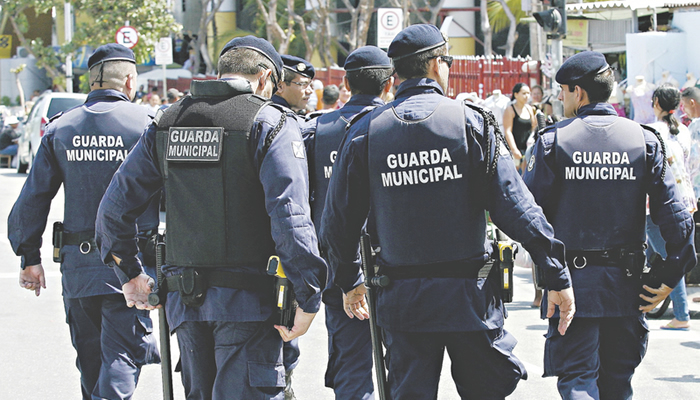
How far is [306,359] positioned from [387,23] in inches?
395

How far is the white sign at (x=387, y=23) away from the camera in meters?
15.8

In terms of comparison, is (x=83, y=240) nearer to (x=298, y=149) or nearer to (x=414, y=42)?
(x=298, y=149)

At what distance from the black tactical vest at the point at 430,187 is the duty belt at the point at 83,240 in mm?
1806

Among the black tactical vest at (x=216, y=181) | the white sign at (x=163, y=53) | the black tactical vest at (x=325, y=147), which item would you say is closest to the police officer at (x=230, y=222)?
the black tactical vest at (x=216, y=181)

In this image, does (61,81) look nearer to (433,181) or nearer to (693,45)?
(693,45)

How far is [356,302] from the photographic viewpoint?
13.6 feet

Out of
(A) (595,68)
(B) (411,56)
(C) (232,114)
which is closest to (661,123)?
(A) (595,68)

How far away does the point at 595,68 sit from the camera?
456 centimetres

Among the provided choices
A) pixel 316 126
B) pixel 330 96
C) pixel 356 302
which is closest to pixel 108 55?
pixel 316 126

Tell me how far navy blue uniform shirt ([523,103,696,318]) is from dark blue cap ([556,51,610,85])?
23 cm

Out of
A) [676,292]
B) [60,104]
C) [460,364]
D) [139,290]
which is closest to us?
[460,364]

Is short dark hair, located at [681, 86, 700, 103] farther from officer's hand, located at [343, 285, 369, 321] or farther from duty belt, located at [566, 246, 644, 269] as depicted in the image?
officer's hand, located at [343, 285, 369, 321]

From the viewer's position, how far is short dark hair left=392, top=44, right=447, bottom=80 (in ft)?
12.8

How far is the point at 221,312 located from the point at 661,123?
460 centimetres
